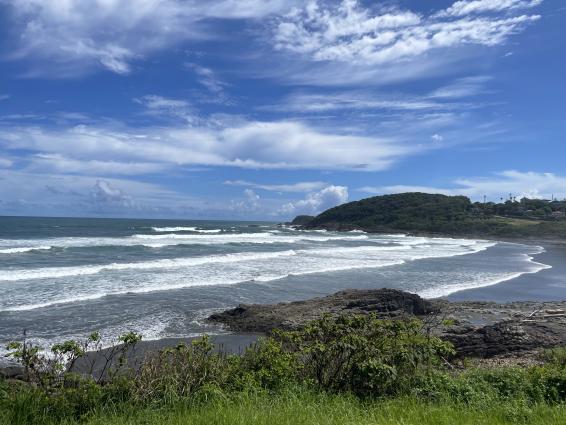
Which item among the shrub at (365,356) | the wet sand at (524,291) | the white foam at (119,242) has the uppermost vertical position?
the shrub at (365,356)

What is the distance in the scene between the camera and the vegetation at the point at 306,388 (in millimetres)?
4848

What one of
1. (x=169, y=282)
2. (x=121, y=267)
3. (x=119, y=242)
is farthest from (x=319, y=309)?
(x=119, y=242)

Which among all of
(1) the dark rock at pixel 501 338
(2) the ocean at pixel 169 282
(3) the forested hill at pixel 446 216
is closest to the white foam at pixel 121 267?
(2) the ocean at pixel 169 282

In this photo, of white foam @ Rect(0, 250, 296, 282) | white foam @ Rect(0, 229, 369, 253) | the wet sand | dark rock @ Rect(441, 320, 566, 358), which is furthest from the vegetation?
white foam @ Rect(0, 229, 369, 253)

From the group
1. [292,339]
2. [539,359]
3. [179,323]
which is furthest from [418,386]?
[179,323]

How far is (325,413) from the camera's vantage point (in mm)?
4918

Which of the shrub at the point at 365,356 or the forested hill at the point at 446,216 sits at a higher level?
the forested hill at the point at 446,216

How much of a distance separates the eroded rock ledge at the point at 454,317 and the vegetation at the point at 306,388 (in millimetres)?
4643

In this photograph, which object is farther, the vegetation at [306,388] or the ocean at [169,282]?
the ocean at [169,282]

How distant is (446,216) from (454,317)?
99393 mm

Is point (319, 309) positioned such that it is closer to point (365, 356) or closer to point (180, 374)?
point (365, 356)

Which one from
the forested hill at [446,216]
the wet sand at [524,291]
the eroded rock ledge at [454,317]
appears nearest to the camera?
the eroded rock ledge at [454,317]

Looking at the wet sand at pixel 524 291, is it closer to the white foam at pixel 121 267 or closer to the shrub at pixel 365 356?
the shrub at pixel 365 356

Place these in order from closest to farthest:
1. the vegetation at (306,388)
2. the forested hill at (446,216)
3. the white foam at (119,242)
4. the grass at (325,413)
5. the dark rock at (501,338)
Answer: the grass at (325,413) < the vegetation at (306,388) < the dark rock at (501,338) < the white foam at (119,242) < the forested hill at (446,216)
